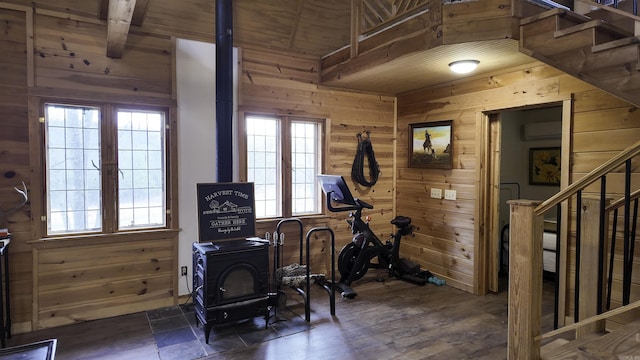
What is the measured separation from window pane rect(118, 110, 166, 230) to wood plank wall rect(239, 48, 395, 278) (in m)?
1.00

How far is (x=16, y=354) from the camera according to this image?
193cm

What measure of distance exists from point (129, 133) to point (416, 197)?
11.9 feet

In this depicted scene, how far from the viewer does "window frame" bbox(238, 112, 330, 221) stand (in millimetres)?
4309

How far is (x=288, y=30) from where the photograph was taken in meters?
4.48

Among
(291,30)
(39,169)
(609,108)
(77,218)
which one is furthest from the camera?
(291,30)

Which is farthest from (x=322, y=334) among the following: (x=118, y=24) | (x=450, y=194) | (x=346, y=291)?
(x=118, y=24)

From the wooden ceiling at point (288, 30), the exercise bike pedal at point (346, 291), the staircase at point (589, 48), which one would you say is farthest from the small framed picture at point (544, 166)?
the exercise bike pedal at point (346, 291)

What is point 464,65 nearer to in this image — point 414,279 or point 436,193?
point 436,193

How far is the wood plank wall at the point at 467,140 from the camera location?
3.24 metres

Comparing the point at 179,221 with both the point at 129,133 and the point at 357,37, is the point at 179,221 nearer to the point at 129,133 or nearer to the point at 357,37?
the point at 129,133

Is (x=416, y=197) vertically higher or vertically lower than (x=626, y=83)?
lower

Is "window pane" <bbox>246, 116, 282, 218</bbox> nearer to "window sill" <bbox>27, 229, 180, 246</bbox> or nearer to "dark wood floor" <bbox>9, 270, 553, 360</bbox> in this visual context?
"window sill" <bbox>27, 229, 180, 246</bbox>

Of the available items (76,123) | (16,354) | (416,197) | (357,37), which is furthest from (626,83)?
(76,123)

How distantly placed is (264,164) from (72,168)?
6.47 feet
